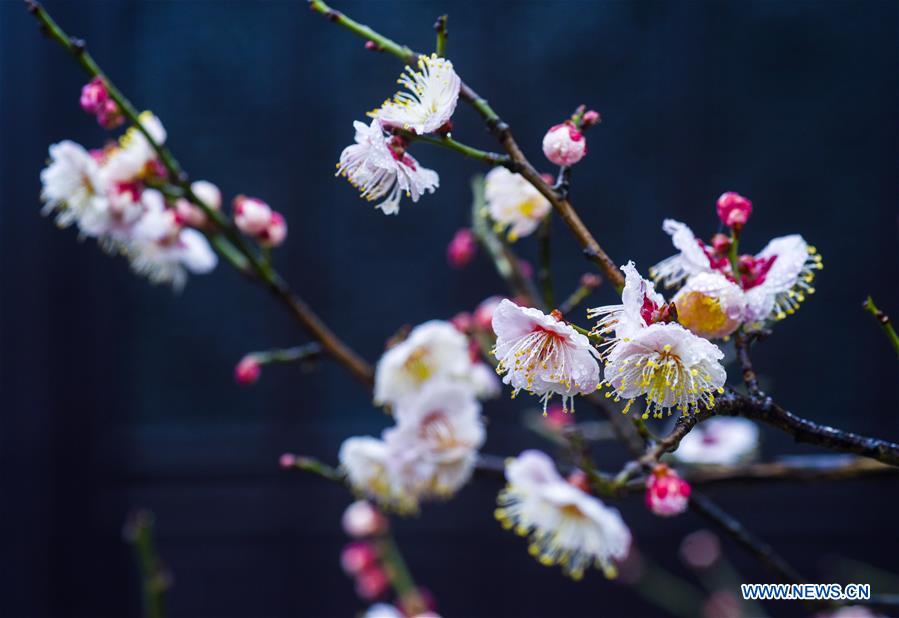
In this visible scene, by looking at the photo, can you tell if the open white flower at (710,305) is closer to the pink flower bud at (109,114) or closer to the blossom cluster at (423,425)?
the blossom cluster at (423,425)

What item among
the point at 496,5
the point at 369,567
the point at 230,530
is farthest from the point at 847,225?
the point at 230,530

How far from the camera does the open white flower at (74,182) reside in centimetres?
74

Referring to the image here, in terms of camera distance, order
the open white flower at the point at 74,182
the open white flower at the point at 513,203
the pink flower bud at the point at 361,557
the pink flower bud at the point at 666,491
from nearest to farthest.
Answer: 1. the pink flower bud at the point at 666,491
2. the open white flower at the point at 513,203
3. the open white flower at the point at 74,182
4. the pink flower bud at the point at 361,557

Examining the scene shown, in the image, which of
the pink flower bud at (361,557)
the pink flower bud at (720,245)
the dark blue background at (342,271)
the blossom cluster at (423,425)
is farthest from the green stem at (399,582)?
the dark blue background at (342,271)

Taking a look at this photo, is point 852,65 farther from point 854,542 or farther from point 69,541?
point 69,541

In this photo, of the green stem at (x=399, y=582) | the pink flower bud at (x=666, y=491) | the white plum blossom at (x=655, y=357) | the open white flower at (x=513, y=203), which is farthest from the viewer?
the green stem at (x=399, y=582)

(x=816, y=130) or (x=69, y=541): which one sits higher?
(x=816, y=130)

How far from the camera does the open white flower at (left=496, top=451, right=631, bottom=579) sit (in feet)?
2.32

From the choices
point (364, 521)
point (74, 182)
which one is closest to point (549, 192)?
point (74, 182)

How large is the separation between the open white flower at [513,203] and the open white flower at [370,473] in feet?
0.84

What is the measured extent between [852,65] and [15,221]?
8.18 ft

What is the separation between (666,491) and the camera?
0.51m

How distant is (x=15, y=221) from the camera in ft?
7.47

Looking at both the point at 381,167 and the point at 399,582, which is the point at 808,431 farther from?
the point at 399,582
